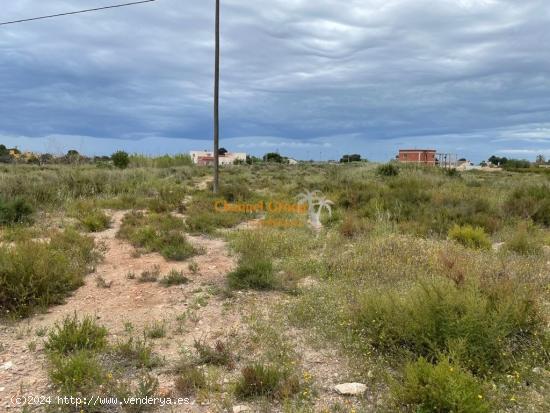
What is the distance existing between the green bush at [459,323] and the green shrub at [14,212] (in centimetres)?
890

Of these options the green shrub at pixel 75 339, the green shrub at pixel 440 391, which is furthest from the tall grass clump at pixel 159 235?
the green shrub at pixel 440 391

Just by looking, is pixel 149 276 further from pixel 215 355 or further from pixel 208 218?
pixel 208 218

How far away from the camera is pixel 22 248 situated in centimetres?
561

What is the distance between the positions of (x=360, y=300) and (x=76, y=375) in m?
2.73

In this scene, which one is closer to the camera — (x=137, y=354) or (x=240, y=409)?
(x=240, y=409)

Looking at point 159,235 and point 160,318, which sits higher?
point 159,235

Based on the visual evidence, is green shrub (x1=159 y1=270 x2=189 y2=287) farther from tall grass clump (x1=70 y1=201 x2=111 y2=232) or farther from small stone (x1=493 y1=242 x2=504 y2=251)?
small stone (x1=493 y1=242 x2=504 y2=251)

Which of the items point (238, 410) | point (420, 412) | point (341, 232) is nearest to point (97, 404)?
point (238, 410)

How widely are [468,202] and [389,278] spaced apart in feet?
22.1

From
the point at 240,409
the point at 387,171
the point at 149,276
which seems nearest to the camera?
the point at 240,409

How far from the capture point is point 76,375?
10.5 ft

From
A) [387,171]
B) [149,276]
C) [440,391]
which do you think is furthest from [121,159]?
[440,391]

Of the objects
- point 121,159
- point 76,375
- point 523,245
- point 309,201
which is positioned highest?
point 121,159

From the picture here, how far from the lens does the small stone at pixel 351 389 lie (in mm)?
3205
